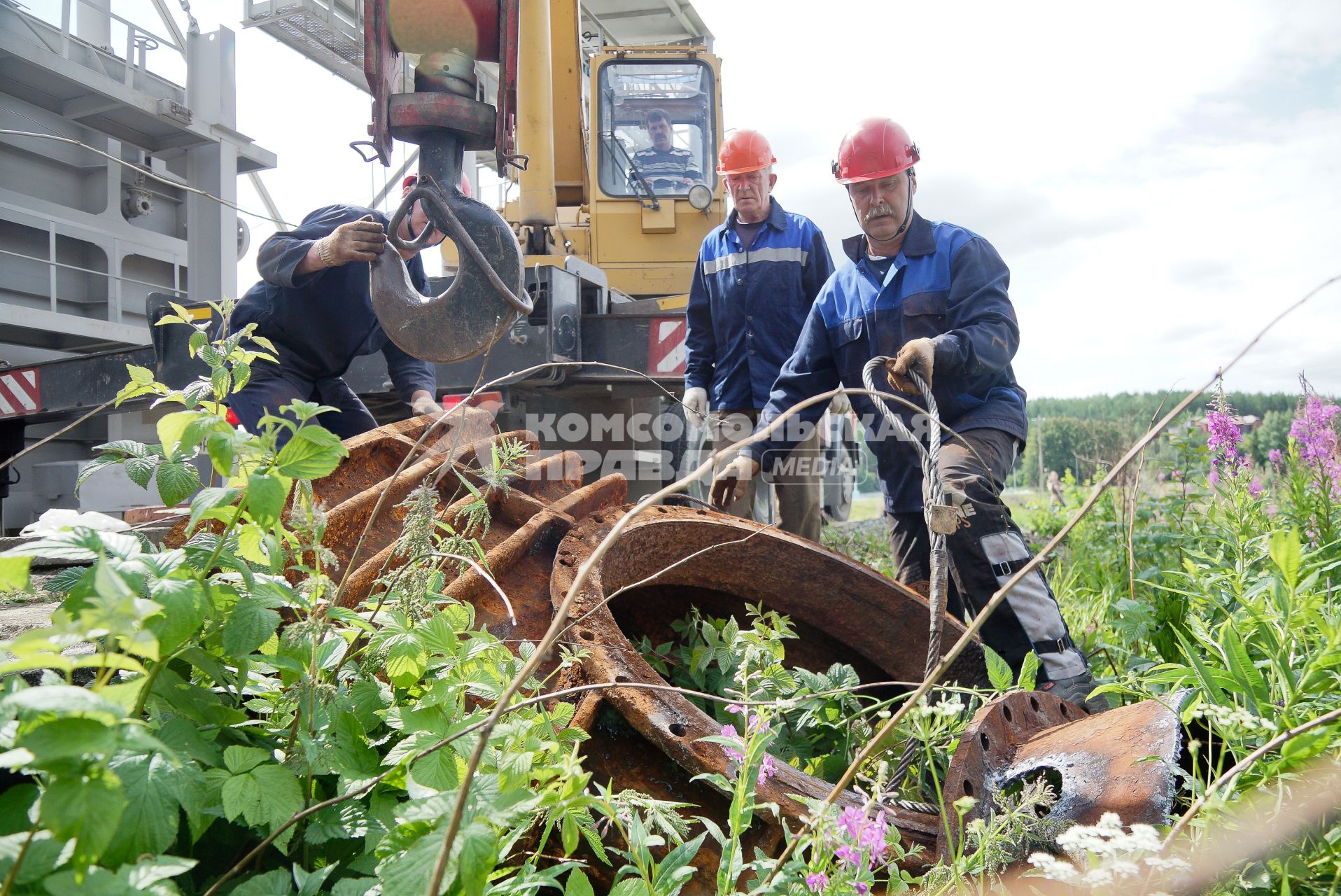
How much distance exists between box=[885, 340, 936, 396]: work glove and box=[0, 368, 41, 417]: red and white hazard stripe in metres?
4.67

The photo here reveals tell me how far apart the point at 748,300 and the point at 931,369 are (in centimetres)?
196

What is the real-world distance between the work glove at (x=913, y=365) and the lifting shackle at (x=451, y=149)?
0.99m

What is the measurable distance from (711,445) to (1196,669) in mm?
3644

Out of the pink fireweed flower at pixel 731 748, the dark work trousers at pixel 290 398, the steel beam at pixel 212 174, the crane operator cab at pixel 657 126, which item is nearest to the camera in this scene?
the pink fireweed flower at pixel 731 748

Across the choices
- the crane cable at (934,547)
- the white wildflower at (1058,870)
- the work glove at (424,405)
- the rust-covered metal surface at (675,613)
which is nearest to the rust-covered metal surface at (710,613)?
the rust-covered metal surface at (675,613)

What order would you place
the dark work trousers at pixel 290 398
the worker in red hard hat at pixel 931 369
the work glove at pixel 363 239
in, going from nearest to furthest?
1. the work glove at pixel 363 239
2. the worker in red hard hat at pixel 931 369
3. the dark work trousers at pixel 290 398

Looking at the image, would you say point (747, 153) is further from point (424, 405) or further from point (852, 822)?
point (852, 822)

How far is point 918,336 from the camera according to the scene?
121 inches

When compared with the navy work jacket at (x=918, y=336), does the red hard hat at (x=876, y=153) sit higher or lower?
higher

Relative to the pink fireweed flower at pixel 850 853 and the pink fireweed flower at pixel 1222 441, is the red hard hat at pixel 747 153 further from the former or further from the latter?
the pink fireweed flower at pixel 850 853

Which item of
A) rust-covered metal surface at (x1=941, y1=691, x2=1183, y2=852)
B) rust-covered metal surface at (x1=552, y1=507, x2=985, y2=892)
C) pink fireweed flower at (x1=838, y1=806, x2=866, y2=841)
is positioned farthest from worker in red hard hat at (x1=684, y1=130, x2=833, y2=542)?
pink fireweed flower at (x1=838, y1=806, x2=866, y2=841)

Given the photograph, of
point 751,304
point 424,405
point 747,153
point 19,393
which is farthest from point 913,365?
point 19,393

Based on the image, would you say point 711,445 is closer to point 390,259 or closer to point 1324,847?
point 390,259

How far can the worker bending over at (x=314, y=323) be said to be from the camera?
3.00 meters
